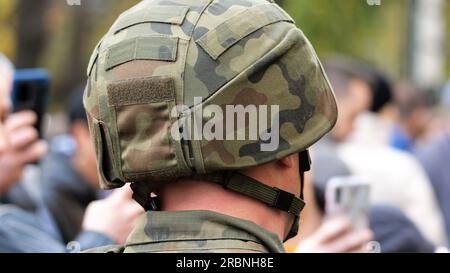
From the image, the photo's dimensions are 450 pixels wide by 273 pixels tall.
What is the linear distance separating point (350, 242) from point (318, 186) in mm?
912

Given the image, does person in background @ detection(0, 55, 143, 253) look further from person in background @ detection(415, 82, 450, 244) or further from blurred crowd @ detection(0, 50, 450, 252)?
person in background @ detection(415, 82, 450, 244)

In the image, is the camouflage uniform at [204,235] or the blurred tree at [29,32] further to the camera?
the blurred tree at [29,32]

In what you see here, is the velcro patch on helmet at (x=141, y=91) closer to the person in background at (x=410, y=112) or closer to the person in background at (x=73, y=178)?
the person in background at (x=73, y=178)

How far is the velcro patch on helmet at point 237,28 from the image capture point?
233 cm

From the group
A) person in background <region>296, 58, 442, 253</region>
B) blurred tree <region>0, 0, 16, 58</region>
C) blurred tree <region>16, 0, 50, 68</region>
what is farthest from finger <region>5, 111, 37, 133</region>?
blurred tree <region>16, 0, 50, 68</region>

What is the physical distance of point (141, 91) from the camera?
7.76 feet

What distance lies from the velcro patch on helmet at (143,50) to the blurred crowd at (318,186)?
1.23 m

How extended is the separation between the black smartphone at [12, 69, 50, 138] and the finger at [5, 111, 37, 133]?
0.06 m

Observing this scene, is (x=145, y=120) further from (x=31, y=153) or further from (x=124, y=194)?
(x=31, y=153)

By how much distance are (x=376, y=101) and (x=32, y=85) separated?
13.3 feet

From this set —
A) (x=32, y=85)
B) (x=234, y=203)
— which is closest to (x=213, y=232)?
(x=234, y=203)

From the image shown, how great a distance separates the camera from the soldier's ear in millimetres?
2428

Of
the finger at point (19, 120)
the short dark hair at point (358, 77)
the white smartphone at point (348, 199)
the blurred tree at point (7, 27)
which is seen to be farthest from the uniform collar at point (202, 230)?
the blurred tree at point (7, 27)

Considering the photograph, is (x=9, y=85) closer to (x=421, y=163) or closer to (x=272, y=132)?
(x=272, y=132)
